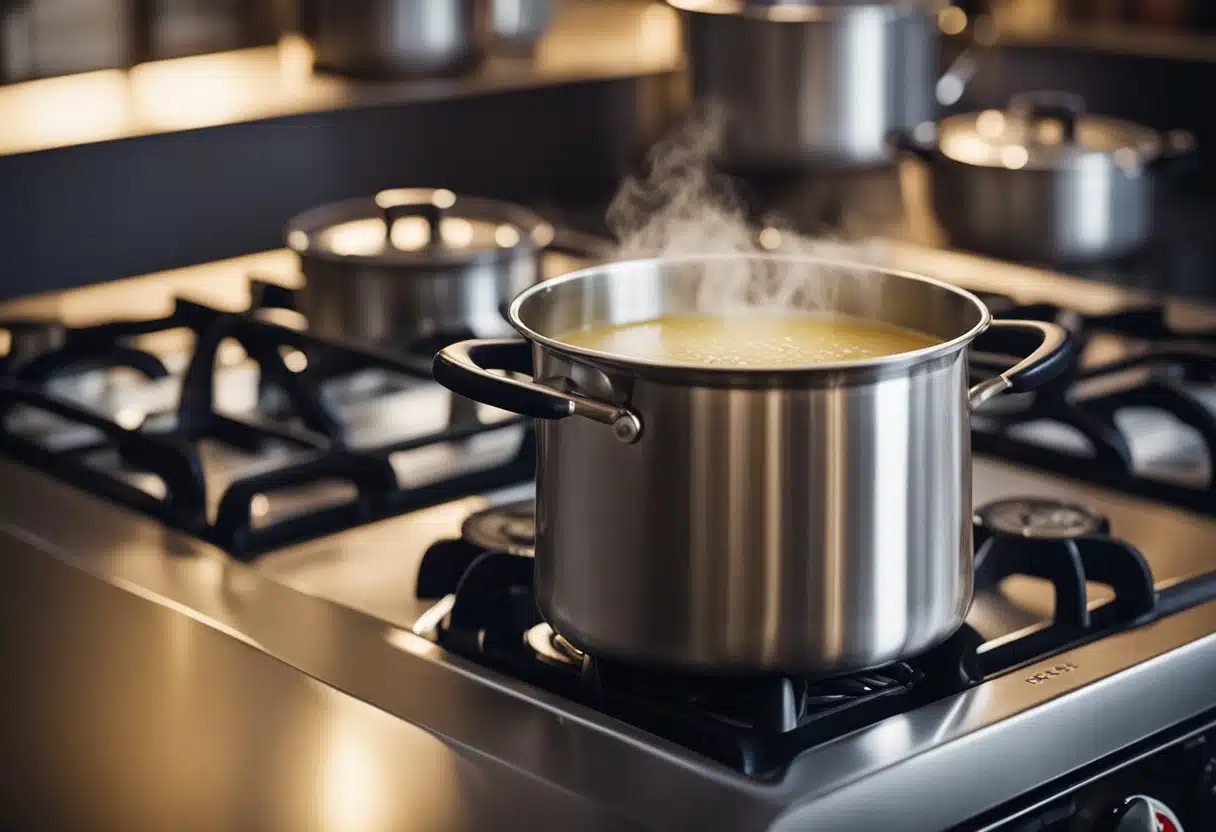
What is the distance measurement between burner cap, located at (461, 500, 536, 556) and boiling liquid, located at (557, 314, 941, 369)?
11cm

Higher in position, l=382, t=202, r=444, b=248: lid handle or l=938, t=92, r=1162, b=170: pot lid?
l=938, t=92, r=1162, b=170: pot lid

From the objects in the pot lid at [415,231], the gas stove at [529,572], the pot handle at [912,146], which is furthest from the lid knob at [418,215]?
the pot handle at [912,146]

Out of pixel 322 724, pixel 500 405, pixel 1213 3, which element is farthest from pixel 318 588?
pixel 1213 3

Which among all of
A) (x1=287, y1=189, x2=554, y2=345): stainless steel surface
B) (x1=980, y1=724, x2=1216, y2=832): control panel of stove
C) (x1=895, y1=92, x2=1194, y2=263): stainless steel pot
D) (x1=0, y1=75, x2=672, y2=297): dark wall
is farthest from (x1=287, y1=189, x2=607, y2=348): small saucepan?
(x1=980, y1=724, x2=1216, y2=832): control panel of stove

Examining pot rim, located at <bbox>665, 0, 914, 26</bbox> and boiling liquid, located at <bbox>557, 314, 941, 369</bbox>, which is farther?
pot rim, located at <bbox>665, 0, 914, 26</bbox>

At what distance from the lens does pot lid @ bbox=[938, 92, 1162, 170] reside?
165 cm

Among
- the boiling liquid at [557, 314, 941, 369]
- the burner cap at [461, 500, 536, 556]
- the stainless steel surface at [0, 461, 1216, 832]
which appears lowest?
the stainless steel surface at [0, 461, 1216, 832]

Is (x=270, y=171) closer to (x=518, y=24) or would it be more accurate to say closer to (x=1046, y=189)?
(x=518, y=24)

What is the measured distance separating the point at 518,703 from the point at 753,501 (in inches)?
6.5

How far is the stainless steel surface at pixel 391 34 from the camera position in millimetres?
1686

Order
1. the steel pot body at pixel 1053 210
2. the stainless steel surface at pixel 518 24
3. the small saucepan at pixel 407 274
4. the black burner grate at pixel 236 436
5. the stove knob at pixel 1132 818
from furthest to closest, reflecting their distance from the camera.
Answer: the stainless steel surface at pixel 518 24 < the steel pot body at pixel 1053 210 < the small saucepan at pixel 407 274 < the black burner grate at pixel 236 436 < the stove knob at pixel 1132 818

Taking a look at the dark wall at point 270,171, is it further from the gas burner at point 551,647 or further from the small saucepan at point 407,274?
the gas burner at point 551,647

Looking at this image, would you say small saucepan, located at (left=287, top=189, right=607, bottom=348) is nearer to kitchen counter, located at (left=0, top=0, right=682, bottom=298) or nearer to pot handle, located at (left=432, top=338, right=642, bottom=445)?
kitchen counter, located at (left=0, top=0, right=682, bottom=298)

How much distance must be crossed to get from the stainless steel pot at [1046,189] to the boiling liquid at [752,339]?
748 mm
